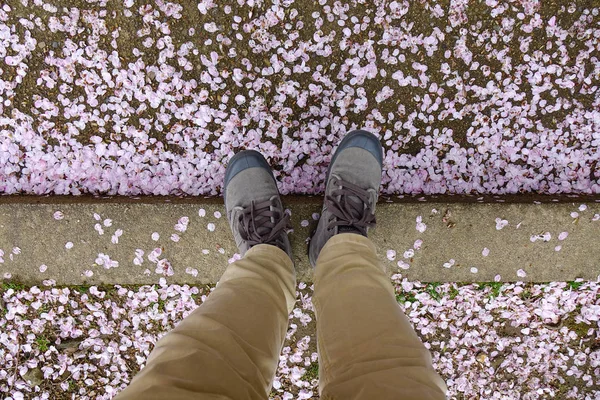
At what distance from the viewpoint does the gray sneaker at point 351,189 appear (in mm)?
1941

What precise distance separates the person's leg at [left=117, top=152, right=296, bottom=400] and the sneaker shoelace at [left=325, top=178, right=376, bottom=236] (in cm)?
26

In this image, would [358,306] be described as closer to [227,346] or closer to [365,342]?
[365,342]

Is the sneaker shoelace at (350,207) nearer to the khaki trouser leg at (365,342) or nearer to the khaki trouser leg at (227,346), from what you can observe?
the khaki trouser leg at (365,342)

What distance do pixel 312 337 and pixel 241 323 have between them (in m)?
1.06

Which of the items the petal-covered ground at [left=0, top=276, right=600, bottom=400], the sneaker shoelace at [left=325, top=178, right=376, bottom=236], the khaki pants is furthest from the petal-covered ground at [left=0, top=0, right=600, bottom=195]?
the khaki pants

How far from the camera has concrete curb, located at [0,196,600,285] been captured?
210 centimetres

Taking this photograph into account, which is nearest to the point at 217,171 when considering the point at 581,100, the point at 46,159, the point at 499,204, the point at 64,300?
the point at 46,159

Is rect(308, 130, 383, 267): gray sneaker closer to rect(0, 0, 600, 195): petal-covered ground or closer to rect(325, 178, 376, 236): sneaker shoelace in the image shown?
rect(325, 178, 376, 236): sneaker shoelace

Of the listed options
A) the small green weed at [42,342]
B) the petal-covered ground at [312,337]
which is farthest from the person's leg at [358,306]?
the small green weed at [42,342]

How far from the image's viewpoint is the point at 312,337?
236cm

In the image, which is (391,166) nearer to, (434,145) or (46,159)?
(434,145)

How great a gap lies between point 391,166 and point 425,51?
635 mm

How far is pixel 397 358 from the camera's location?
1.29 m

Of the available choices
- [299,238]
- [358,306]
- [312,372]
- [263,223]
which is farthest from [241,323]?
[312,372]
